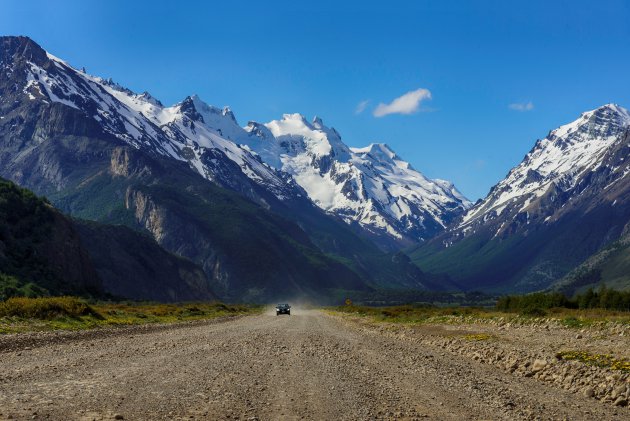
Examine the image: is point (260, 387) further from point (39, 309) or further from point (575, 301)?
point (575, 301)

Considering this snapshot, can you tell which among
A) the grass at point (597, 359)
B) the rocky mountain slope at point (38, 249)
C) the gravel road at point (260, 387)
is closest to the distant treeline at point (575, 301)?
the grass at point (597, 359)

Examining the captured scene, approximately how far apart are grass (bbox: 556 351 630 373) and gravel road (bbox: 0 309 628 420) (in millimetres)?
2708

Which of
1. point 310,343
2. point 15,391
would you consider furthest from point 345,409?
point 310,343

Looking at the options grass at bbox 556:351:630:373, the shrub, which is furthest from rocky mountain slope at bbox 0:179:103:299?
grass at bbox 556:351:630:373

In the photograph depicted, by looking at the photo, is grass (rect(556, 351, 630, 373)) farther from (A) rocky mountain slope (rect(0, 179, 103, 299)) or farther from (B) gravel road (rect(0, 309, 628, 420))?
Result: (A) rocky mountain slope (rect(0, 179, 103, 299))

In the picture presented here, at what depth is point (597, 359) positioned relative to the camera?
76.1ft

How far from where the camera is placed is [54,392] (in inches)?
635

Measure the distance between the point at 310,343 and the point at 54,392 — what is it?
20.7m

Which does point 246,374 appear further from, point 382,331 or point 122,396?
point 382,331

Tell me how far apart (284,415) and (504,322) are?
37.1m

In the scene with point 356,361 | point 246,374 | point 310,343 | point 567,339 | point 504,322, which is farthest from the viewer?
point 504,322

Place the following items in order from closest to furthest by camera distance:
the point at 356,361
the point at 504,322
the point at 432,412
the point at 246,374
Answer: the point at 432,412 → the point at 246,374 → the point at 356,361 → the point at 504,322

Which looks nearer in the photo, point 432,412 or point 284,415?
point 284,415

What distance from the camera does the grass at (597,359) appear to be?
21391mm
